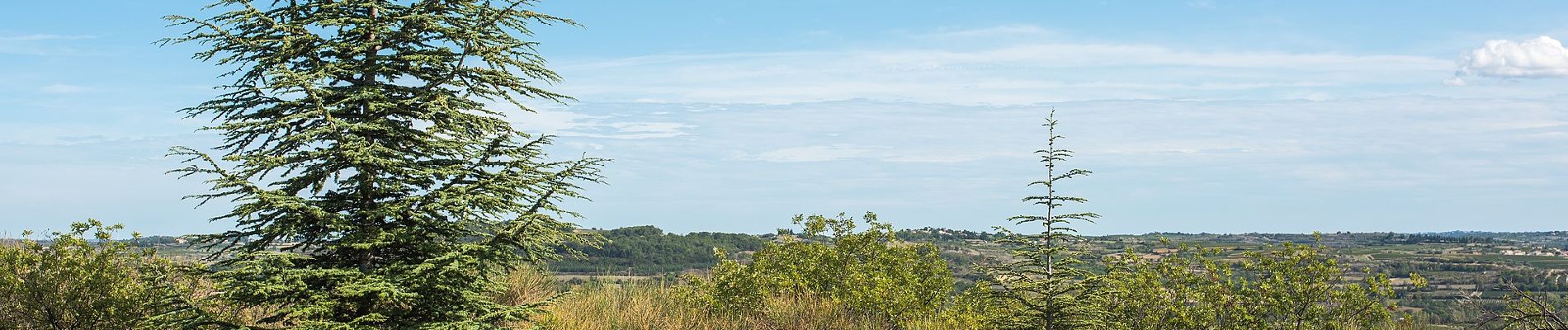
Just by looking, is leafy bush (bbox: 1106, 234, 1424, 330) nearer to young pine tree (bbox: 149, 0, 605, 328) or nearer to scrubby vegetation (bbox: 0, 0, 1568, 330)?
scrubby vegetation (bbox: 0, 0, 1568, 330)

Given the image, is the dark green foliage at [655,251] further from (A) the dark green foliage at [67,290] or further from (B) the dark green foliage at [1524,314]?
(B) the dark green foliage at [1524,314]

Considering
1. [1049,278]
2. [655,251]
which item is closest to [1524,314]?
[1049,278]

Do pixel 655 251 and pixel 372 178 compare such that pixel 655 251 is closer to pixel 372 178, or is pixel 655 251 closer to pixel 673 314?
pixel 673 314

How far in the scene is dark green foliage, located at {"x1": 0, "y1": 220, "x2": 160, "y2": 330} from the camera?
1170cm

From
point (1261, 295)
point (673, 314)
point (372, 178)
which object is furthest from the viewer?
point (1261, 295)

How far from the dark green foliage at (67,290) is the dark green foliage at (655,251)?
42013 millimetres

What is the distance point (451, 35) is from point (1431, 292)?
5963 centimetres

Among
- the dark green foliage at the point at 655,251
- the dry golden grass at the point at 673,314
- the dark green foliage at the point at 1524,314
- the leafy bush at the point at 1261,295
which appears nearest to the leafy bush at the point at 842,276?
the dry golden grass at the point at 673,314

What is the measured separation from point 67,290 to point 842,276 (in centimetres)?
925

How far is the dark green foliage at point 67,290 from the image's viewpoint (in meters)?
11.7

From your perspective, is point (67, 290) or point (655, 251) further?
point (655, 251)

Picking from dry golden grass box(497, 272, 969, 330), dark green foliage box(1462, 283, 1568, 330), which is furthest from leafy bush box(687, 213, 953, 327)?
dark green foliage box(1462, 283, 1568, 330)

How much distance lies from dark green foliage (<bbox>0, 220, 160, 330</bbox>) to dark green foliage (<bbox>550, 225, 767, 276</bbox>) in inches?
1654

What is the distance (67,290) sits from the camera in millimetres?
11977
